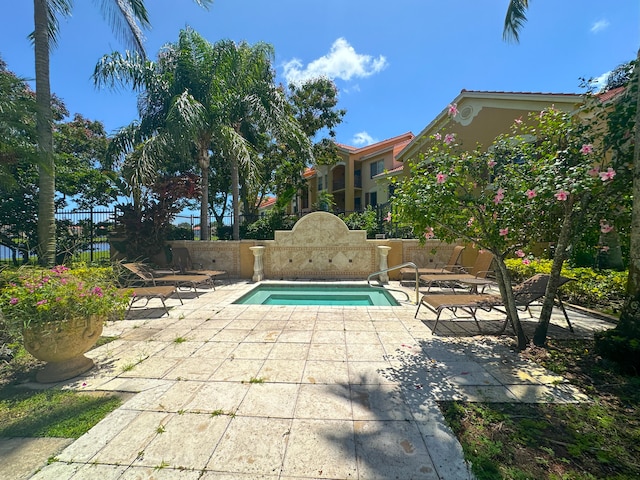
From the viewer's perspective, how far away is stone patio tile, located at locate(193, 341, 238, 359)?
409 cm

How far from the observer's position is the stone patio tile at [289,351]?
400cm

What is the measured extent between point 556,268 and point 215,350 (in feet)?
17.2

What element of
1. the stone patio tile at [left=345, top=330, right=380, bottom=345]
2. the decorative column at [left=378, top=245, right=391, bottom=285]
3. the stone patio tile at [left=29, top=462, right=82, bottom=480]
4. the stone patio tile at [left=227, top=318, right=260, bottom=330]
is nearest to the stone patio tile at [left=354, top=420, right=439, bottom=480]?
the stone patio tile at [left=345, top=330, right=380, bottom=345]

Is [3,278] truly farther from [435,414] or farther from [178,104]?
[178,104]

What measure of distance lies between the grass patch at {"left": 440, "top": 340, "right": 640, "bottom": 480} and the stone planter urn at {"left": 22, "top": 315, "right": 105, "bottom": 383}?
437 cm

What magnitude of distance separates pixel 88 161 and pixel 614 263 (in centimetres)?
2546

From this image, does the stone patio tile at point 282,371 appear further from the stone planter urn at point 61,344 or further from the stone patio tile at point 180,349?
the stone planter urn at point 61,344

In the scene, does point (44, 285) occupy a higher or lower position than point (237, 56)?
lower

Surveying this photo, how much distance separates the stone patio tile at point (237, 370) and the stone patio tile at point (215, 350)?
28 cm

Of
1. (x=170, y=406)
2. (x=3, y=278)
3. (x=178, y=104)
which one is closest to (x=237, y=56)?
(x=178, y=104)

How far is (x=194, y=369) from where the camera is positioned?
3646 millimetres

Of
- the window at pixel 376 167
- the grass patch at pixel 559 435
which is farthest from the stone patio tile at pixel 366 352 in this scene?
the window at pixel 376 167

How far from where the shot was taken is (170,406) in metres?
2.84

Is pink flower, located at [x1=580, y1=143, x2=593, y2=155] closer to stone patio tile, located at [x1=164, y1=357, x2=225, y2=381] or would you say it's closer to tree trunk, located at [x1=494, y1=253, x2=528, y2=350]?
tree trunk, located at [x1=494, y1=253, x2=528, y2=350]
